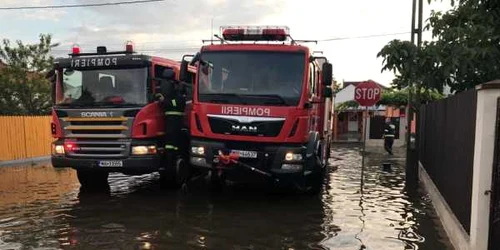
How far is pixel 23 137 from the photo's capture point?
60.8 feet

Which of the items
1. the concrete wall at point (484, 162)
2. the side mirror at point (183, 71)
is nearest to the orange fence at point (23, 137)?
the side mirror at point (183, 71)

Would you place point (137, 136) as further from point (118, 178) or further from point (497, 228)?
point (497, 228)

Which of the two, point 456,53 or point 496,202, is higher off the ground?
point 456,53

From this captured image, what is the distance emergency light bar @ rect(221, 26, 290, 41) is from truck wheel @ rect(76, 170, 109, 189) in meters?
4.21

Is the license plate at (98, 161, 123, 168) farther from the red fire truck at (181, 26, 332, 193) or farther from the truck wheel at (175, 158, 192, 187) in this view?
the red fire truck at (181, 26, 332, 193)

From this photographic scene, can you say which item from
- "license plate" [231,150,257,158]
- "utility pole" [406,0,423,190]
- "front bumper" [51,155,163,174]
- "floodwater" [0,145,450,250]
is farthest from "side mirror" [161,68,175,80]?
"utility pole" [406,0,423,190]

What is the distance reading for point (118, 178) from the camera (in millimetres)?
13906

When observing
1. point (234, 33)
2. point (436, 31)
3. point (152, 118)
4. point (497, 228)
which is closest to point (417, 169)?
point (436, 31)

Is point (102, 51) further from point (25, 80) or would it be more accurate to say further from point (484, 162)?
point (25, 80)

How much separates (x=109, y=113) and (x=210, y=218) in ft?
9.96

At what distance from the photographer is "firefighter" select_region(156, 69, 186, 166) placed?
35.0 feet

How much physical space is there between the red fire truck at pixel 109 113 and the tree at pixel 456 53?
15.0 feet

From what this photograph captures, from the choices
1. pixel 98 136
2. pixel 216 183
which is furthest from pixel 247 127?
pixel 98 136

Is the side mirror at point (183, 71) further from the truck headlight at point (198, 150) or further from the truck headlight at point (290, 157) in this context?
the truck headlight at point (290, 157)
